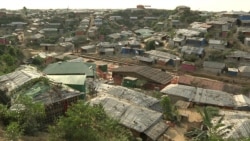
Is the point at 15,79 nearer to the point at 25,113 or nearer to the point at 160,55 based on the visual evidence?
the point at 25,113

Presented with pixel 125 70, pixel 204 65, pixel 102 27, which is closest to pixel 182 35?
pixel 204 65

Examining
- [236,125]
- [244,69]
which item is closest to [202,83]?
[244,69]

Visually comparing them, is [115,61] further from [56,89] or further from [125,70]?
[56,89]

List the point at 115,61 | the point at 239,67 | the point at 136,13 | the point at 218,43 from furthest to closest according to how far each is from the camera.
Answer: the point at 136,13 → the point at 115,61 → the point at 218,43 → the point at 239,67

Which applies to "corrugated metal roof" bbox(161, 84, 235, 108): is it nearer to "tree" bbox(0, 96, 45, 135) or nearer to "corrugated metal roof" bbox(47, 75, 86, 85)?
"corrugated metal roof" bbox(47, 75, 86, 85)

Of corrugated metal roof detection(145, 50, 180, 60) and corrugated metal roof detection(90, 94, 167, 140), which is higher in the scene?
corrugated metal roof detection(145, 50, 180, 60)

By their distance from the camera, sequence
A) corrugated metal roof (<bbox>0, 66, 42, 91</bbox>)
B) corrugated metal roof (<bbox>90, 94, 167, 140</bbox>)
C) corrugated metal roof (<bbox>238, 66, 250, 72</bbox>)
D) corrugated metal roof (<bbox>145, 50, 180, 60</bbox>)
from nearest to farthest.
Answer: corrugated metal roof (<bbox>90, 94, 167, 140</bbox>), corrugated metal roof (<bbox>0, 66, 42, 91</bbox>), corrugated metal roof (<bbox>238, 66, 250, 72</bbox>), corrugated metal roof (<bbox>145, 50, 180, 60</bbox>)

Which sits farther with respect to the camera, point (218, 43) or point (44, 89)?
point (218, 43)

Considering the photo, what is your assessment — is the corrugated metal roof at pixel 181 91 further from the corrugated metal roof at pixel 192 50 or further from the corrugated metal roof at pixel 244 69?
the corrugated metal roof at pixel 192 50

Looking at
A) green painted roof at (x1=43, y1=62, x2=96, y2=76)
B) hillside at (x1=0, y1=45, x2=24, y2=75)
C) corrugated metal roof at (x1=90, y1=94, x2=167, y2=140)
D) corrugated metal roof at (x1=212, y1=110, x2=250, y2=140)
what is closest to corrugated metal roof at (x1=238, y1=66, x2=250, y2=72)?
corrugated metal roof at (x1=212, y1=110, x2=250, y2=140)

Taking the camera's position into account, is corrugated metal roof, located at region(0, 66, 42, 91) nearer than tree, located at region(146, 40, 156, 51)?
Yes

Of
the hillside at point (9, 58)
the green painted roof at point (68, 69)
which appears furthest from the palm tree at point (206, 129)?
the hillside at point (9, 58)
